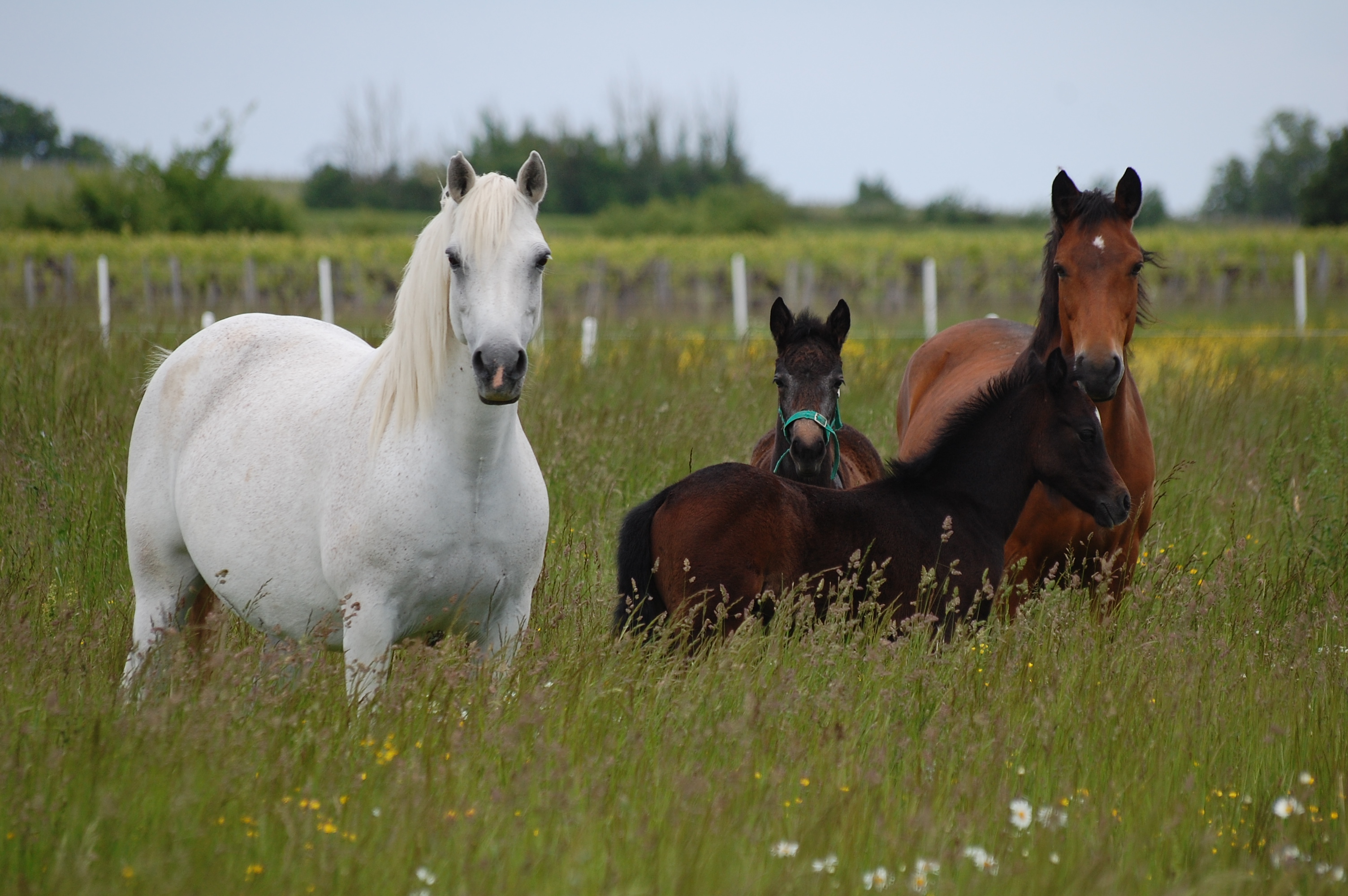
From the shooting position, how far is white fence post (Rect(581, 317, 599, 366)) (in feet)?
29.7

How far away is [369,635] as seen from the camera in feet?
9.42

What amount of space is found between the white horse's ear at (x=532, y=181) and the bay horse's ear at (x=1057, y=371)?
2.32 metres

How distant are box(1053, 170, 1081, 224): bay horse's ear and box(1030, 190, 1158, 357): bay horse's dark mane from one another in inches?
0.6

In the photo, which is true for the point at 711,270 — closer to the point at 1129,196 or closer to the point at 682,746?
the point at 1129,196

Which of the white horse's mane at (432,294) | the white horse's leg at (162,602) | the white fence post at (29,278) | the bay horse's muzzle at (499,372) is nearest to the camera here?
the bay horse's muzzle at (499,372)

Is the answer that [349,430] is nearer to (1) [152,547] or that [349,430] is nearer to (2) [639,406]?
(1) [152,547]

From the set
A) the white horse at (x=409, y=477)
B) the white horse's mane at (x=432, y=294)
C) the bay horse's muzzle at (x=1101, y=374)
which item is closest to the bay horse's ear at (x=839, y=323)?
the bay horse's muzzle at (x=1101, y=374)

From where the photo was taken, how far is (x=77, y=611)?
12.2 feet

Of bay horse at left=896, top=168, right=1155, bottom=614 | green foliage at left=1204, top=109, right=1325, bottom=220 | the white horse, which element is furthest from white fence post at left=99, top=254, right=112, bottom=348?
green foliage at left=1204, top=109, right=1325, bottom=220

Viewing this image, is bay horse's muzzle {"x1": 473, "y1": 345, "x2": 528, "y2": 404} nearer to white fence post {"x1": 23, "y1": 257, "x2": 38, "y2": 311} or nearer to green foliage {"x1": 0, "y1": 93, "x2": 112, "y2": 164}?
white fence post {"x1": 23, "y1": 257, "x2": 38, "y2": 311}

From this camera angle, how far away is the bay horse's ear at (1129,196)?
461cm

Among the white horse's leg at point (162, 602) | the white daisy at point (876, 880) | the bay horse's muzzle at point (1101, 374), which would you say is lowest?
the white daisy at point (876, 880)

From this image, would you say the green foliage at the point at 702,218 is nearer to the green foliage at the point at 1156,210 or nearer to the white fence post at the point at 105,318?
the green foliage at the point at 1156,210

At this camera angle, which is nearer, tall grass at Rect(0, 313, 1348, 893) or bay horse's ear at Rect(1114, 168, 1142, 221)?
tall grass at Rect(0, 313, 1348, 893)
